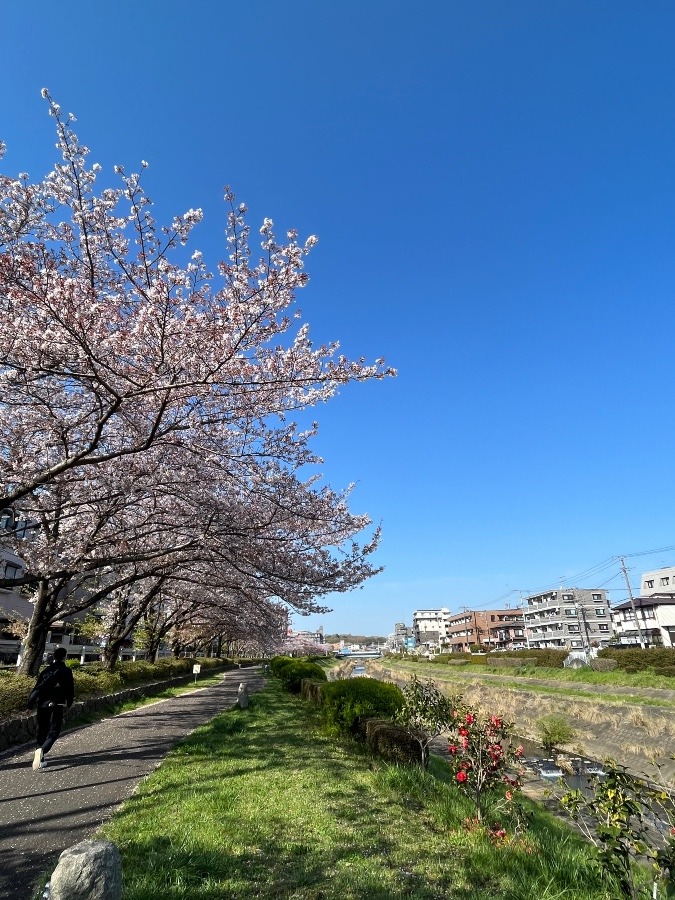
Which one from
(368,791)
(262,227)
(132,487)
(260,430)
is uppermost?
(262,227)

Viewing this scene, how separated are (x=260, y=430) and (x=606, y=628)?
3699 inches

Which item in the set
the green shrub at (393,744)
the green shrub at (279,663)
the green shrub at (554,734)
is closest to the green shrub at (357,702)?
the green shrub at (393,744)

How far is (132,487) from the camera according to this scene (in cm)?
977

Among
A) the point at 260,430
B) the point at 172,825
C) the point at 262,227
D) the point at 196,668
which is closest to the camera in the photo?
the point at 172,825

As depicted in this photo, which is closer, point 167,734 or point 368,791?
point 368,791

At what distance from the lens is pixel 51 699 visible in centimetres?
802

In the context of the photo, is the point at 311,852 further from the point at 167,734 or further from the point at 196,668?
the point at 196,668

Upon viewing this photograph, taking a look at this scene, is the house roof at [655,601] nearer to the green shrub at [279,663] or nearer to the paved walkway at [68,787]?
the green shrub at [279,663]

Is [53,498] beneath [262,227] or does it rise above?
beneath

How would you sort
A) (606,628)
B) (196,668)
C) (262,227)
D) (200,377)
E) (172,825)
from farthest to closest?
(606,628) → (196,668) → (200,377) → (262,227) → (172,825)

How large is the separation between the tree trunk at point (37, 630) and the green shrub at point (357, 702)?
811 centimetres

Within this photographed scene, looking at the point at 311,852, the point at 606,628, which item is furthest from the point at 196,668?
the point at 606,628

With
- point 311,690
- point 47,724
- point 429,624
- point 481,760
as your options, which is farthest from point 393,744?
point 429,624

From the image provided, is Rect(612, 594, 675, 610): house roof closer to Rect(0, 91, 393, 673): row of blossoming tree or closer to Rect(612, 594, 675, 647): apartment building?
Rect(612, 594, 675, 647): apartment building
